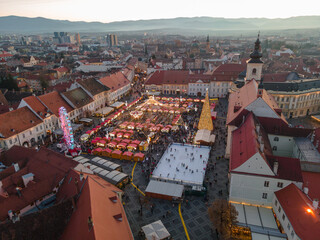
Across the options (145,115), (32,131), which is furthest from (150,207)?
(145,115)

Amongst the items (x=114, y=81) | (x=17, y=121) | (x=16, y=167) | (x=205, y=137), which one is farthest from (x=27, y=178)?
(x=114, y=81)

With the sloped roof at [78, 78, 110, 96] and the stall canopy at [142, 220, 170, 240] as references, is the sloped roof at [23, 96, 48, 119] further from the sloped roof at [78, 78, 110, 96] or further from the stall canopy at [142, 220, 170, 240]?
the stall canopy at [142, 220, 170, 240]

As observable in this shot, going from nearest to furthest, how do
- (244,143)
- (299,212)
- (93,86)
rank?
1. (299,212)
2. (244,143)
3. (93,86)

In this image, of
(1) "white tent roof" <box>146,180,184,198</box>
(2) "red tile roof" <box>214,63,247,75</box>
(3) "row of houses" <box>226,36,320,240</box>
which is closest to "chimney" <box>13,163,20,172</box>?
(1) "white tent roof" <box>146,180,184,198</box>

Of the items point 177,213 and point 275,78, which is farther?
point 275,78

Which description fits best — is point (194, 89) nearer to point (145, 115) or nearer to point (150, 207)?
point (145, 115)

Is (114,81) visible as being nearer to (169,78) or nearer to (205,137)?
(169,78)
